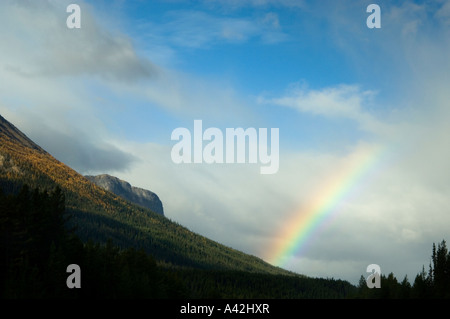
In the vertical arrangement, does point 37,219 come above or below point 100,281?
above

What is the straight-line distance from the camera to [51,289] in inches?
2972

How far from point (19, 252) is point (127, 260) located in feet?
140

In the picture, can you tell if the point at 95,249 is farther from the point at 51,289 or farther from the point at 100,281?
the point at 51,289
